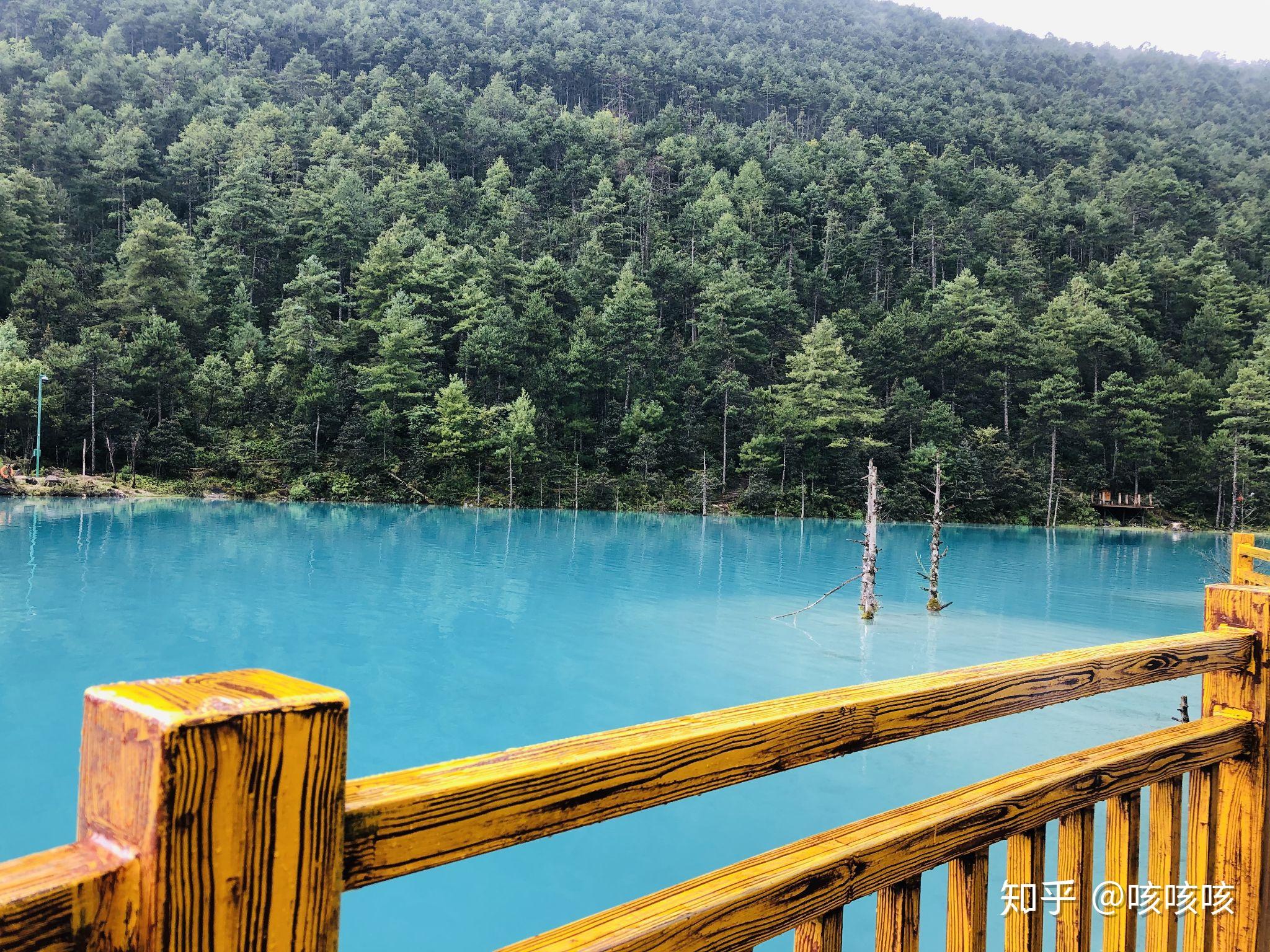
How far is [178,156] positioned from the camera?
137ft

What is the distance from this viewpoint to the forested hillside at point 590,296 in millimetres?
30047

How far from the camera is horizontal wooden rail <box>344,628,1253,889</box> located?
53 cm

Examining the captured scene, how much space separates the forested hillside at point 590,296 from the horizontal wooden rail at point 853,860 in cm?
2907

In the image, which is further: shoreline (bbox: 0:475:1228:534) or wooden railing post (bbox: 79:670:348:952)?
shoreline (bbox: 0:475:1228:534)

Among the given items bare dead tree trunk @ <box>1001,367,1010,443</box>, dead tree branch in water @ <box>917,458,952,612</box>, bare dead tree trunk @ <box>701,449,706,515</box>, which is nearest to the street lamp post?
bare dead tree trunk @ <box>701,449,706,515</box>

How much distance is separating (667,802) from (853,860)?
0.32 metres

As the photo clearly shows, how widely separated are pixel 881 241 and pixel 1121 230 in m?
15.8

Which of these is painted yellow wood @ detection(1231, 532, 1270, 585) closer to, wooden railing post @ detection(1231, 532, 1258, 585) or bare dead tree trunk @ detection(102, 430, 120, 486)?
wooden railing post @ detection(1231, 532, 1258, 585)

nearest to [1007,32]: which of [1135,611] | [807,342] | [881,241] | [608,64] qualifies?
[608,64]

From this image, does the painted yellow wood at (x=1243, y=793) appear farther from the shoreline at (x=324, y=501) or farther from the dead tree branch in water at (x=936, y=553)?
the shoreline at (x=324, y=501)

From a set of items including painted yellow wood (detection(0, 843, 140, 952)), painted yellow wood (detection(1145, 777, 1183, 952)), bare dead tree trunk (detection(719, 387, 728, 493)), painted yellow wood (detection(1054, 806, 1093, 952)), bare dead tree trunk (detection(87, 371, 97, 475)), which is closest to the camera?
painted yellow wood (detection(0, 843, 140, 952))

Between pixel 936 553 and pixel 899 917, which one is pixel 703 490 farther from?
pixel 899 917

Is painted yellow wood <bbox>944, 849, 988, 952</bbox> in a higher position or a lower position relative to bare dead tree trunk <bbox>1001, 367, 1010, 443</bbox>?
lower

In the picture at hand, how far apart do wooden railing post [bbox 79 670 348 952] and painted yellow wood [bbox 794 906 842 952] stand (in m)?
0.54
